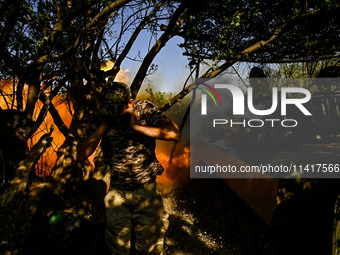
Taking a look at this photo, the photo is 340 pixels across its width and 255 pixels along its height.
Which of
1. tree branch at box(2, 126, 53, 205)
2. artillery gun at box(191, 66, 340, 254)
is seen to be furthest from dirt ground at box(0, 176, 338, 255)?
tree branch at box(2, 126, 53, 205)

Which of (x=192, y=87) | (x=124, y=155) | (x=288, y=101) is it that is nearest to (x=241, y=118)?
(x=288, y=101)

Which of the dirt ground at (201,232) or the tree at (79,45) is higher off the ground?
the tree at (79,45)

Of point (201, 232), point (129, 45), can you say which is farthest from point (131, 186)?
point (129, 45)

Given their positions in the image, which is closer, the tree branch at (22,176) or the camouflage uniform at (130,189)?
the camouflage uniform at (130,189)

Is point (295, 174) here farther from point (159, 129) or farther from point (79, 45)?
point (79, 45)

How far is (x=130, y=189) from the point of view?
2.37 m

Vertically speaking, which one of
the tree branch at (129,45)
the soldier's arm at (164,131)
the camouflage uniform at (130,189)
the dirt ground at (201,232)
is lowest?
the dirt ground at (201,232)

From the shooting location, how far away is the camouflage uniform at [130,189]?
2338mm

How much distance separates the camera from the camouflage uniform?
2.34 metres

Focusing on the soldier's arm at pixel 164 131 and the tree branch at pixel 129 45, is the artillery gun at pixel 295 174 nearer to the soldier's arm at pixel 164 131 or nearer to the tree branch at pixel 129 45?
the soldier's arm at pixel 164 131

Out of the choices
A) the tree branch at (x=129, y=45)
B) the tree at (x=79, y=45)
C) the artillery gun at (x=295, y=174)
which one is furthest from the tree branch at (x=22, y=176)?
the artillery gun at (x=295, y=174)

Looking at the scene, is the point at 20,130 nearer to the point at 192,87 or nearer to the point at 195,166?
the point at 192,87

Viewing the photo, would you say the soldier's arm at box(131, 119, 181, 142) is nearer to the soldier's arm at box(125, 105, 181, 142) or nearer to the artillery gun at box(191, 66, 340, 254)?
the soldier's arm at box(125, 105, 181, 142)

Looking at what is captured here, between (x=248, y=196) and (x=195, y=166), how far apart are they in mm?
3794
